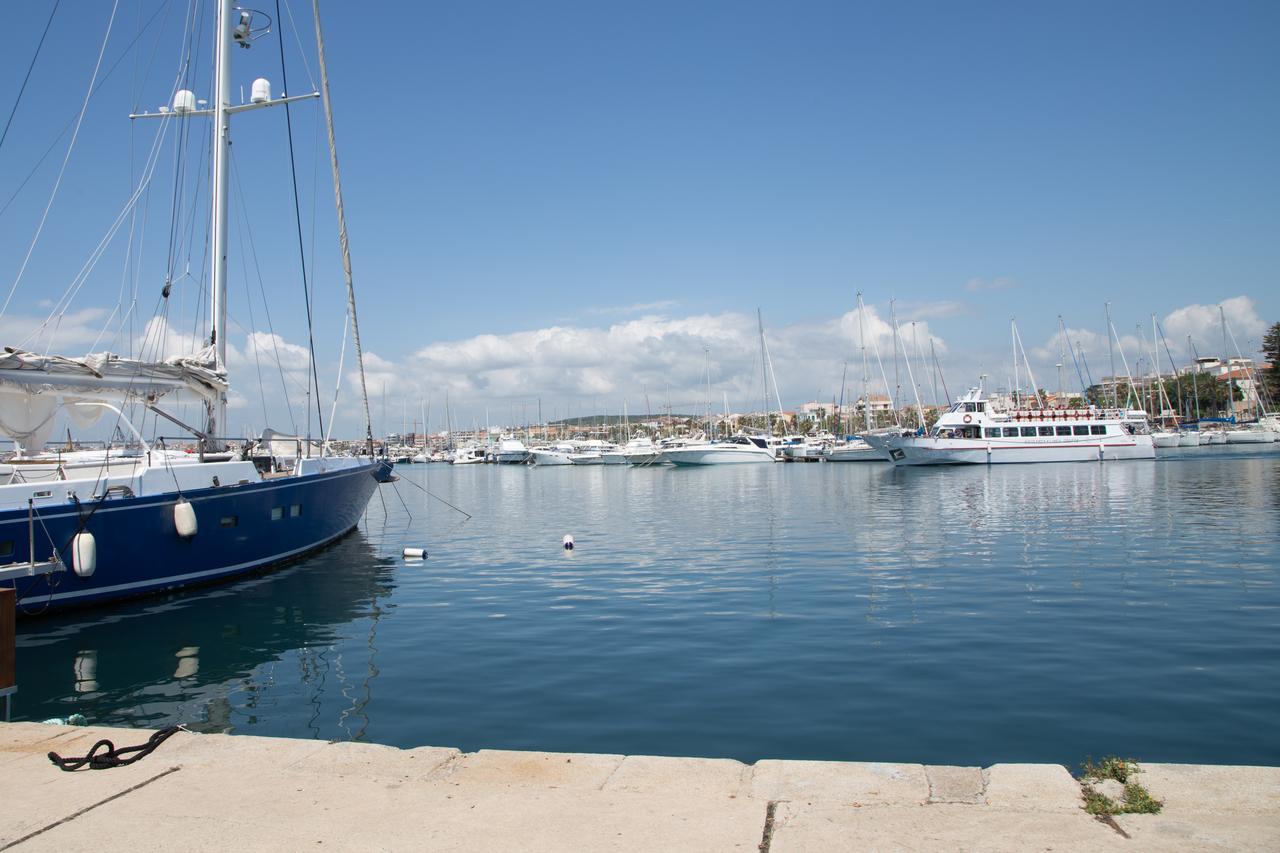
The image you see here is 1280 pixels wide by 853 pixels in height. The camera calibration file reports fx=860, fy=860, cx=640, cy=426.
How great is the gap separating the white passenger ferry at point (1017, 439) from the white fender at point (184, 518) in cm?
6450

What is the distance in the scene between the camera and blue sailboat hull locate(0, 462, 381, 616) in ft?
48.9

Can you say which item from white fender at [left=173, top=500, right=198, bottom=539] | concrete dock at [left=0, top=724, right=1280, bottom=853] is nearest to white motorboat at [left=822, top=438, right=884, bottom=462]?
white fender at [left=173, top=500, right=198, bottom=539]

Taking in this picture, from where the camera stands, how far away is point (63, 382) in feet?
59.3

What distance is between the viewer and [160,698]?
34.6ft

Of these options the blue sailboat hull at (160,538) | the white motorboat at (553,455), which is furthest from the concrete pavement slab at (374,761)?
the white motorboat at (553,455)

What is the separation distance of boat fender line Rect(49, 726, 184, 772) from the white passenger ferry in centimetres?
7216

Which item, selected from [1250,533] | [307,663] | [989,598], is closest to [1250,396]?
[1250,533]

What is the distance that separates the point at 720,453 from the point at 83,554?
265 feet

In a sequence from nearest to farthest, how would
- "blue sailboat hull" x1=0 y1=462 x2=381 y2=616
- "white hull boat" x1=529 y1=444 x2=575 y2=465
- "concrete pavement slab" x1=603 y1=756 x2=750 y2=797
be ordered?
1. "concrete pavement slab" x1=603 y1=756 x2=750 y2=797
2. "blue sailboat hull" x1=0 y1=462 x2=381 y2=616
3. "white hull boat" x1=529 y1=444 x2=575 y2=465

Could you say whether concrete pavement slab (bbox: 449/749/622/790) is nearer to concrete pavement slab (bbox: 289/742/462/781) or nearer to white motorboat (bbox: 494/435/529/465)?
concrete pavement slab (bbox: 289/742/462/781)

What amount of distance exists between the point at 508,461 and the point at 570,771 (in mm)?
137515

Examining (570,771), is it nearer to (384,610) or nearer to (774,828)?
(774,828)

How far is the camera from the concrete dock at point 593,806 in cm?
418

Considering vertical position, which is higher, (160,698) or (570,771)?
(570,771)
